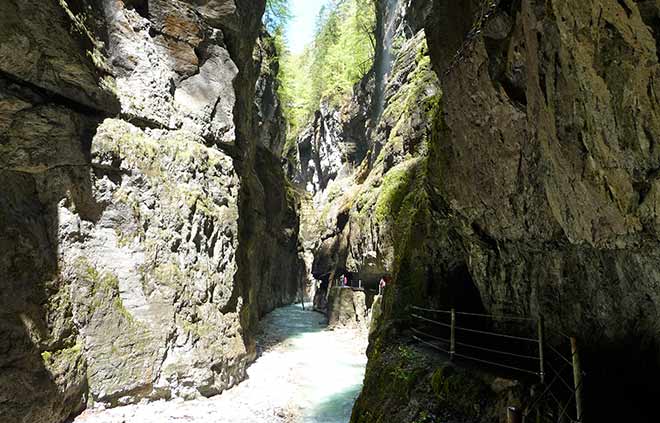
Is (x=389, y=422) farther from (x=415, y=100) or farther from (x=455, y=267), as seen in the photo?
(x=415, y=100)

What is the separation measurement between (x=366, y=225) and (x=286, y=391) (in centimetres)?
956

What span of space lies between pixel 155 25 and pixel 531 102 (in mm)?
12537

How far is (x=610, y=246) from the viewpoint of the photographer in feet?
14.9

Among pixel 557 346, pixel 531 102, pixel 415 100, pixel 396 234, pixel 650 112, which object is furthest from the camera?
pixel 415 100

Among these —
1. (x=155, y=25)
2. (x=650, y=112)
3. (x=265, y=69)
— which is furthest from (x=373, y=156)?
(x=650, y=112)

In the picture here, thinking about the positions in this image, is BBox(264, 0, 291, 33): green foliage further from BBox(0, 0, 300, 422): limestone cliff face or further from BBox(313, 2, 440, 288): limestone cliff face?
BBox(0, 0, 300, 422): limestone cliff face

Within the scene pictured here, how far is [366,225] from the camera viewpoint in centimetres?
1994

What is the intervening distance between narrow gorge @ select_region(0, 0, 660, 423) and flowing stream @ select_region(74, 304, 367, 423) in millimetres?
112

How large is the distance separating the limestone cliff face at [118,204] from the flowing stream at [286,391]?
485mm

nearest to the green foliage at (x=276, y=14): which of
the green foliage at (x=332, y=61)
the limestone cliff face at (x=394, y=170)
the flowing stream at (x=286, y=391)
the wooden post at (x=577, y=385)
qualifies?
the green foliage at (x=332, y=61)

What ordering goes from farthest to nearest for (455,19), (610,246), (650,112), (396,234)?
(396,234) < (455,19) < (610,246) < (650,112)

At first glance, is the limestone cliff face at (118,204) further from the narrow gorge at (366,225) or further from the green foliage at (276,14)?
the green foliage at (276,14)

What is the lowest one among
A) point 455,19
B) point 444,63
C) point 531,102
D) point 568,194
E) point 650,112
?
point 568,194

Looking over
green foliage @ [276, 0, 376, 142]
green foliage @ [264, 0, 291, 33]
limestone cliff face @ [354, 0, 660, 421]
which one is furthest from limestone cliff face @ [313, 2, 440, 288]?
green foliage @ [264, 0, 291, 33]
